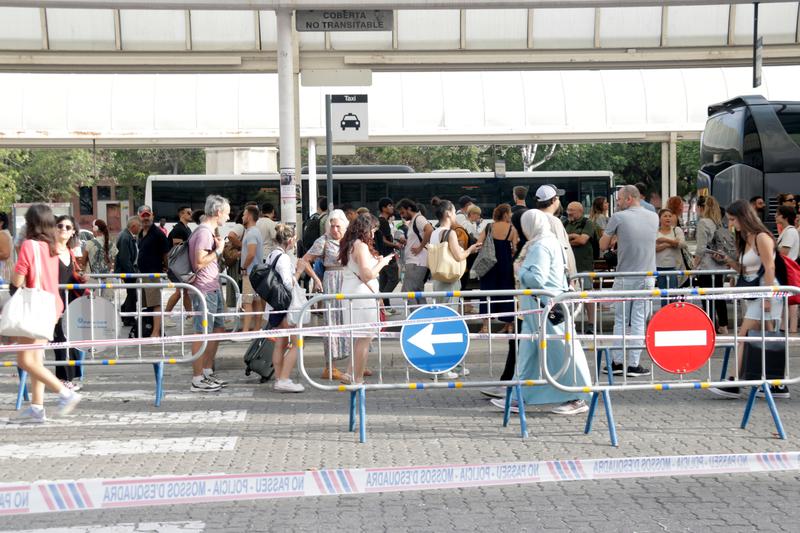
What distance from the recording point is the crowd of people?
8914 millimetres

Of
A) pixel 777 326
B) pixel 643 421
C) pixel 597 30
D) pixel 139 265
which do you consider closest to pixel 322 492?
pixel 643 421

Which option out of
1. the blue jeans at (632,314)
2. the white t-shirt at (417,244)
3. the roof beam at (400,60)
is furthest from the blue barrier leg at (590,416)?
the roof beam at (400,60)

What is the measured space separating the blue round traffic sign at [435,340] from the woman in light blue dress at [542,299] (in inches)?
34.6

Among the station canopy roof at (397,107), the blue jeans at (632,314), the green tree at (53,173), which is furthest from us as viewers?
the green tree at (53,173)

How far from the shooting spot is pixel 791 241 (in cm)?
1330

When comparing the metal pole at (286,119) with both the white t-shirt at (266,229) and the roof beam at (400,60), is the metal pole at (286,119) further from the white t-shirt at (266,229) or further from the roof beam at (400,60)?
the roof beam at (400,60)

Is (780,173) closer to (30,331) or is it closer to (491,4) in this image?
(491,4)

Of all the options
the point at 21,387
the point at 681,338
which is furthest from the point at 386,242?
the point at 681,338

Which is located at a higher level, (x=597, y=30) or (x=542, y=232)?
(x=597, y=30)

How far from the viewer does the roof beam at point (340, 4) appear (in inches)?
539

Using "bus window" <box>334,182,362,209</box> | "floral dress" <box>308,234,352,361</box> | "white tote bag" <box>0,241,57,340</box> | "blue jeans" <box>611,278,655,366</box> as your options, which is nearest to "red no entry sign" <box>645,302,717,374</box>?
"blue jeans" <box>611,278,655,366</box>

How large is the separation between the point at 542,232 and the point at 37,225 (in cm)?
409

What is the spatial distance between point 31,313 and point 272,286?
249 centimetres

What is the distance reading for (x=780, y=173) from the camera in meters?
21.2
